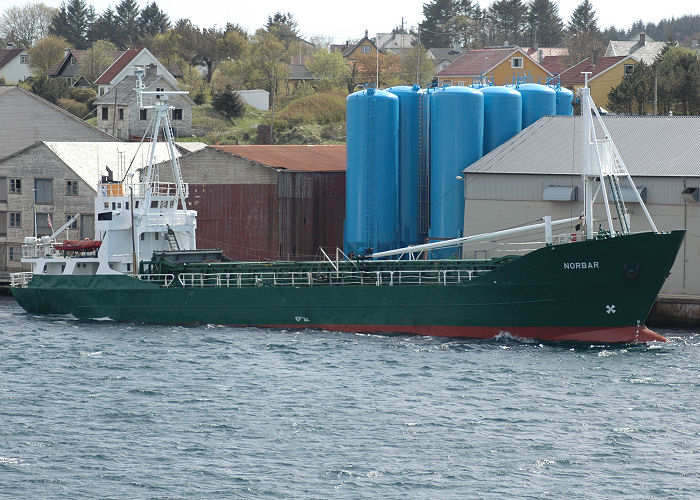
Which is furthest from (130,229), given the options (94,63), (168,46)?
(168,46)

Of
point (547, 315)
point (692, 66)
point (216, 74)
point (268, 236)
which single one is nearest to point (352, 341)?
point (547, 315)

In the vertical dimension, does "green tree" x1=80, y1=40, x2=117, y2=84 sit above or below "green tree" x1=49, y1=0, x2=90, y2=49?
below

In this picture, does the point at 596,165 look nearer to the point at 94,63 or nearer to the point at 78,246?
the point at 78,246

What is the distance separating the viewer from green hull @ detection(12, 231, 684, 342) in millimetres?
35219

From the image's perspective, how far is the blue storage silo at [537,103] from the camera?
158ft

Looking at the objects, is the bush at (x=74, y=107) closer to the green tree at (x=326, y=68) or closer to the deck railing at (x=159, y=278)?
the green tree at (x=326, y=68)

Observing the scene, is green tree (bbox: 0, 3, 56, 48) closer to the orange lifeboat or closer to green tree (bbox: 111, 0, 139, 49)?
green tree (bbox: 111, 0, 139, 49)

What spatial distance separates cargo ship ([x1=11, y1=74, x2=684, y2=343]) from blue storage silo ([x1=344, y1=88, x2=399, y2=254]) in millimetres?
1747

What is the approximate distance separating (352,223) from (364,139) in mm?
3477

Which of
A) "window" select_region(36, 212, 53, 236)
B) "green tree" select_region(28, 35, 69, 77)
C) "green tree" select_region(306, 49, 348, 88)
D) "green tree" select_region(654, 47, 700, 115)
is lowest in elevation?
"window" select_region(36, 212, 53, 236)

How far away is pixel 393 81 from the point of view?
98000 mm

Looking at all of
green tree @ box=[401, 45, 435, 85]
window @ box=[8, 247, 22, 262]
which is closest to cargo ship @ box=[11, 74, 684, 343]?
window @ box=[8, 247, 22, 262]

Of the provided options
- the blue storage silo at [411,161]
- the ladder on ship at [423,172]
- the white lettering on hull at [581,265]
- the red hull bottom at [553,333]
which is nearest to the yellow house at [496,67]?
the blue storage silo at [411,161]

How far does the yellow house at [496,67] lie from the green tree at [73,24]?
53204 millimetres
